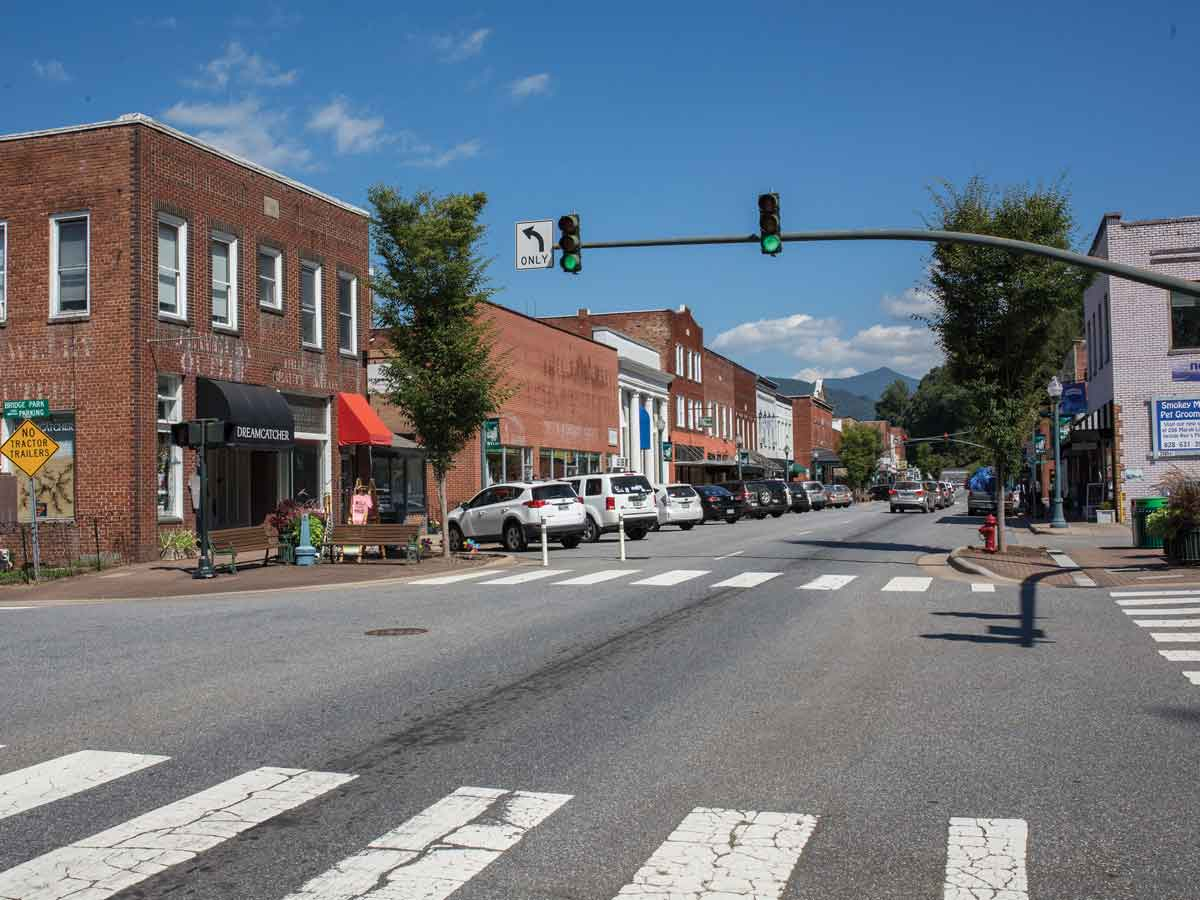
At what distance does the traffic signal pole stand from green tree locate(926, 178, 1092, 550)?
762 cm

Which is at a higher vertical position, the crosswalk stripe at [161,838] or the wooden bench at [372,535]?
the wooden bench at [372,535]

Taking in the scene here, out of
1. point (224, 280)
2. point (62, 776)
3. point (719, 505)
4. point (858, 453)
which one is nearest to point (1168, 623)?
point (62, 776)

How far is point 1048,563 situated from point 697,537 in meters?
13.2

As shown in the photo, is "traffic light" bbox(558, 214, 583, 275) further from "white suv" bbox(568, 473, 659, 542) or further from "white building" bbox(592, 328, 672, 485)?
Answer: "white building" bbox(592, 328, 672, 485)

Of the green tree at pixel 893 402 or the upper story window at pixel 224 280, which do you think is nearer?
the upper story window at pixel 224 280

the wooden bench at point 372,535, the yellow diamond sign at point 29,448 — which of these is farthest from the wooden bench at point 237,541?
the yellow diamond sign at point 29,448

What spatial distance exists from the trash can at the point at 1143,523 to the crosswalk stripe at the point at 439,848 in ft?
71.5

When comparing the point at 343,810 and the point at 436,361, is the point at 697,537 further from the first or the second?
the point at 343,810

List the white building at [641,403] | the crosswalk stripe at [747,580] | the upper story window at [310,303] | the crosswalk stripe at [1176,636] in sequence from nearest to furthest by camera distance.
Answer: the crosswalk stripe at [1176,636] < the crosswalk stripe at [747,580] < the upper story window at [310,303] < the white building at [641,403]

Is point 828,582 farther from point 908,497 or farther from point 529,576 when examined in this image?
point 908,497

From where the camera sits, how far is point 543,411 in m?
48.9

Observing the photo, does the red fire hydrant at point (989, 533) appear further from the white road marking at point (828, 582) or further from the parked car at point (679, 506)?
the parked car at point (679, 506)

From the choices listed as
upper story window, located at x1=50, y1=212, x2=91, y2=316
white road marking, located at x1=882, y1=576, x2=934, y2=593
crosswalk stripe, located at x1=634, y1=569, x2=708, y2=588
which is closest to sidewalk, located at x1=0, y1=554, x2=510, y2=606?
crosswalk stripe, located at x1=634, y1=569, x2=708, y2=588

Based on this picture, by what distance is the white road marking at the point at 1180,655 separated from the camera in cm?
1046
